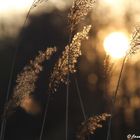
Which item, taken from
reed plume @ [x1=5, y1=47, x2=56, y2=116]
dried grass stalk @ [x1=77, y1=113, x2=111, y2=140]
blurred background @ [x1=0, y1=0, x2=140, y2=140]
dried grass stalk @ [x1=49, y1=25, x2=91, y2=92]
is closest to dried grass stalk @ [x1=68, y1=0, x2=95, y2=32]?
dried grass stalk @ [x1=49, y1=25, x2=91, y2=92]

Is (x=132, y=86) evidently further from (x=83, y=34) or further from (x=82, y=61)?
(x=83, y=34)

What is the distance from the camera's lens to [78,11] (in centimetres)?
589

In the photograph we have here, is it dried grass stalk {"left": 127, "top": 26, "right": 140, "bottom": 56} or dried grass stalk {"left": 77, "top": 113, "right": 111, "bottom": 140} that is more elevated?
dried grass stalk {"left": 127, "top": 26, "right": 140, "bottom": 56}

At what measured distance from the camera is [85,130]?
5844mm

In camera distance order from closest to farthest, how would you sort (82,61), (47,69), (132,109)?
(47,69), (132,109), (82,61)

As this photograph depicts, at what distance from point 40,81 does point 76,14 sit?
1601cm

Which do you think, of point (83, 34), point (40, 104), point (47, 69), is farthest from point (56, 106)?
point (83, 34)

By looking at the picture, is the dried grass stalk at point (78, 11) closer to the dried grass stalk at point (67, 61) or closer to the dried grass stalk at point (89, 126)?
the dried grass stalk at point (67, 61)

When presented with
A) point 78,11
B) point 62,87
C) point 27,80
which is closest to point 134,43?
point 78,11

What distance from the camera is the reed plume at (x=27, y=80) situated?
6055 mm

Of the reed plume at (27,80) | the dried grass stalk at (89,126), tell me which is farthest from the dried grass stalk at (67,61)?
the dried grass stalk at (89,126)

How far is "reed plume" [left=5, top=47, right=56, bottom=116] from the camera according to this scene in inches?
238

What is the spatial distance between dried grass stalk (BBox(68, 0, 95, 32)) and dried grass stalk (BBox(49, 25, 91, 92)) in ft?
0.57

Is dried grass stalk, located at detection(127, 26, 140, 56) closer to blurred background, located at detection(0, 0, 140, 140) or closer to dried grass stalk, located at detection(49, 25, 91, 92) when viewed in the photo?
dried grass stalk, located at detection(49, 25, 91, 92)
